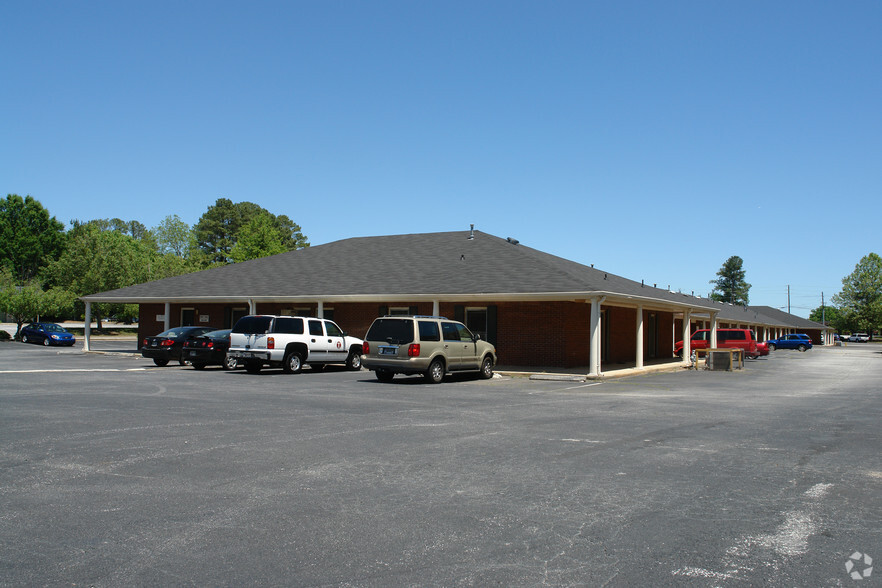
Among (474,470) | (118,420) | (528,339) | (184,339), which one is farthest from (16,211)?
(474,470)

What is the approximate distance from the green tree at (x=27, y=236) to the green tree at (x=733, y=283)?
12569 cm

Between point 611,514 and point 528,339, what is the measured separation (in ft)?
66.5

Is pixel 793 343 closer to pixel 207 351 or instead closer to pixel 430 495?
pixel 207 351

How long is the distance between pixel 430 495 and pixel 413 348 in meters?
12.6

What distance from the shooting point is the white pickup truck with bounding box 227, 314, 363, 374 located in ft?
70.4

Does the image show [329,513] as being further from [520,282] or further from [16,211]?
[16,211]

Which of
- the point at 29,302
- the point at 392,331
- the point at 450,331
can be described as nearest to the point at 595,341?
the point at 450,331

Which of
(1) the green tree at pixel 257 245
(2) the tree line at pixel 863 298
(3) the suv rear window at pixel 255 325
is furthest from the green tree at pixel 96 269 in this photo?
(2) the tree line at pixel 863 298

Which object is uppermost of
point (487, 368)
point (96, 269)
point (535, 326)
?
point (96, 269)

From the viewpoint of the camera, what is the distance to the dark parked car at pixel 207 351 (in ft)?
75.4

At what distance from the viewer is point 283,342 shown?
21641mm

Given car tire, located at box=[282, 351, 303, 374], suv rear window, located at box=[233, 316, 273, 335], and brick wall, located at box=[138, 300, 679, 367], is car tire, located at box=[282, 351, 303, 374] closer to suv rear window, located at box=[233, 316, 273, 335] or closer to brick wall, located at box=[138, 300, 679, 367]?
suv rear window, located at box=[233, 316, 273, 335]

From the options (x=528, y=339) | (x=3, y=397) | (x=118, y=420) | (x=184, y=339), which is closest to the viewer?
(x=118, y=420)

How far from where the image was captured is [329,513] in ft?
19.2
